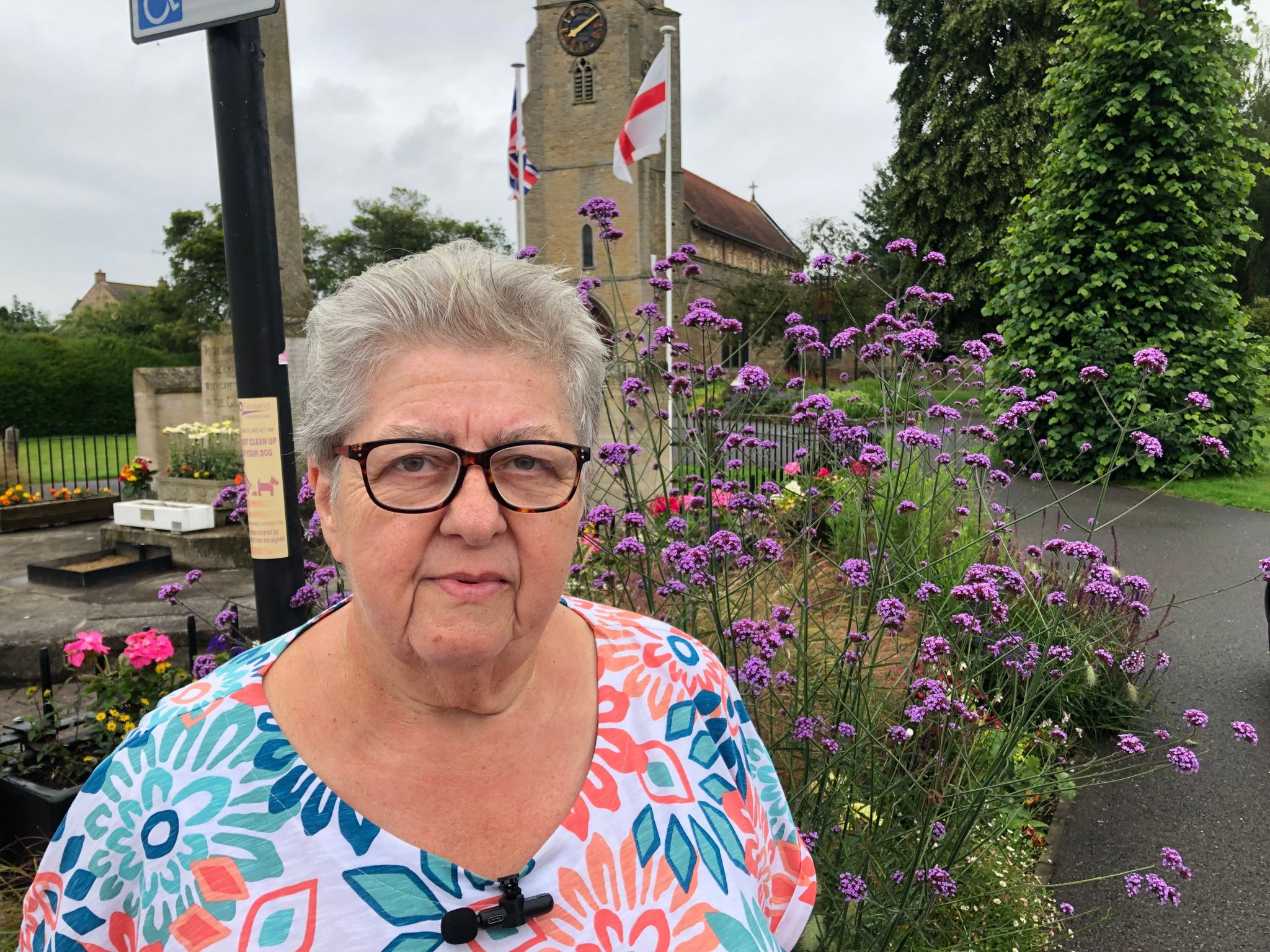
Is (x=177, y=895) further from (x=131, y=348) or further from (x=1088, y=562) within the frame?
(x=131, y=348)

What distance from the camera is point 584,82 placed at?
149 feet

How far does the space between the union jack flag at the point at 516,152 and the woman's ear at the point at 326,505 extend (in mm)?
20698

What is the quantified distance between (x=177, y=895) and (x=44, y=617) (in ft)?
22.2

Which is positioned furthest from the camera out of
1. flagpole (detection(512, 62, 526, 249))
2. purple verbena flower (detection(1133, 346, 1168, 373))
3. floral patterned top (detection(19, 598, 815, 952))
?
flagpole (detection(512, 62, 526, 249))

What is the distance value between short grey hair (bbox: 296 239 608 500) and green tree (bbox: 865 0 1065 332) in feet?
96.4

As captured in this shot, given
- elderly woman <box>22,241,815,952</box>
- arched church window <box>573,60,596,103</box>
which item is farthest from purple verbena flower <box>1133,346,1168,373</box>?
arched church window <box>573,60,596,103</box>

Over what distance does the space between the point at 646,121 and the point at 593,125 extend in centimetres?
3491

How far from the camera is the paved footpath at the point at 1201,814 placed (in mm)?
3428

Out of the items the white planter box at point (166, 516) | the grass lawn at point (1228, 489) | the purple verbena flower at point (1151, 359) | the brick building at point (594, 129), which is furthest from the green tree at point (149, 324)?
the purple verbena flower at point (1151, 359)

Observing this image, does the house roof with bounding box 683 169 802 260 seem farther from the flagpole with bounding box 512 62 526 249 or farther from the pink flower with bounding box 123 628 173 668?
the pink flower with bounding box 123 628 173 668

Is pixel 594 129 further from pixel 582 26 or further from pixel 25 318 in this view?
pixel 25 318

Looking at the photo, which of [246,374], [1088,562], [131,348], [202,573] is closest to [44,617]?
[202,573]

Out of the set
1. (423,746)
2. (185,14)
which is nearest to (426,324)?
(423,746)

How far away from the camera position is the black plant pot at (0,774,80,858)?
3.10 m
